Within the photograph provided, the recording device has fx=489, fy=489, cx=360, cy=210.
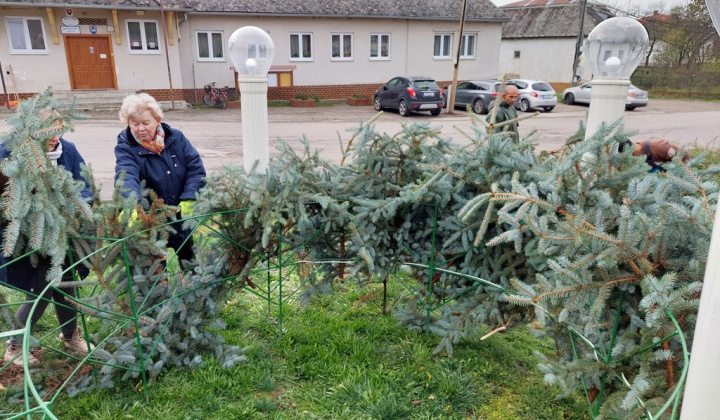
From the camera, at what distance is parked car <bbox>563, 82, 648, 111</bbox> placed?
21672 millimetres

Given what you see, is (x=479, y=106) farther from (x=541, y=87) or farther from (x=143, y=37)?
(x=143, y=37)

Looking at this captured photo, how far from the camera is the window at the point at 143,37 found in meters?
19.2

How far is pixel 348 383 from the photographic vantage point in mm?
3025

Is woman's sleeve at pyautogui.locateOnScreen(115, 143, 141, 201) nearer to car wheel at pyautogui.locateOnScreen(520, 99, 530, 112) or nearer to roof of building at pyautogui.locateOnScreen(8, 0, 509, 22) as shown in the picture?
roof of building at pyautogui.locateOnScreen(8, 0, 509, 22)

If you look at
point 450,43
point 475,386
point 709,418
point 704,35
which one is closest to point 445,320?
point 475,386

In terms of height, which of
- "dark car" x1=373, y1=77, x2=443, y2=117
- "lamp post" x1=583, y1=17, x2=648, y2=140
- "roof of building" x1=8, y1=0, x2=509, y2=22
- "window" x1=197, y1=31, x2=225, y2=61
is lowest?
"dark car" x1=373, y1=77, x2=443, y2=117

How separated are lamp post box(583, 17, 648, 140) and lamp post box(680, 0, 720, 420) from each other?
178 centimetres

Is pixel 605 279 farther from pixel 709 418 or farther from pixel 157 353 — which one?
pixel 157 353

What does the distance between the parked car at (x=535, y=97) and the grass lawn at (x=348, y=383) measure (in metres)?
18.8

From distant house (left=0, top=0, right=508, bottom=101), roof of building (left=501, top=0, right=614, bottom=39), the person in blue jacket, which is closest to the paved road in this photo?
distant house (left=0, top=0, right=508, bottom=101)

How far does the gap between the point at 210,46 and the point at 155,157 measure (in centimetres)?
1952

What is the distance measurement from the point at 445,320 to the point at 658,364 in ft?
4.70

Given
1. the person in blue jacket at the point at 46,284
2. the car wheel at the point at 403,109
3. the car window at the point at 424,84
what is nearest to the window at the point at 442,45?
the car window at the point at 424,84

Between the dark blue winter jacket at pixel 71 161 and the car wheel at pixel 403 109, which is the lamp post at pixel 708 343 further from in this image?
the car wheel at pixel 403 109
